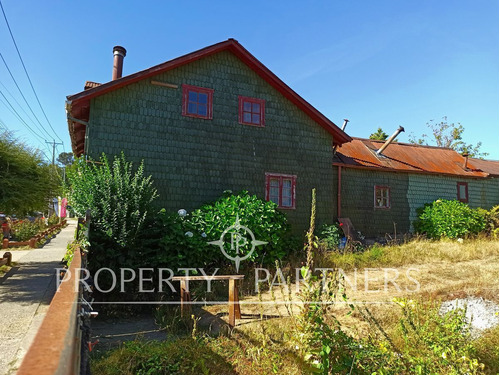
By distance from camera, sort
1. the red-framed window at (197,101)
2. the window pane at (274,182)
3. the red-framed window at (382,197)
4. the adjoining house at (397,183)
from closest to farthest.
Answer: the red-framed window at (197,101) → the window pane at (274,182) → the adjoining house at (397,183) → the red-framed window at (382,197)

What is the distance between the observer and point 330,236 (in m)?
12.2

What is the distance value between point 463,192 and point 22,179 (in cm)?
1926

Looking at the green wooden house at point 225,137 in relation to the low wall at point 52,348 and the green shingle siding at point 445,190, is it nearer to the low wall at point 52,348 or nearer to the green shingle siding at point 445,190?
the green shingle siding at point 445,190

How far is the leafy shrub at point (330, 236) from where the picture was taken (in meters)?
12.0

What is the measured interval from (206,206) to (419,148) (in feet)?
49.0

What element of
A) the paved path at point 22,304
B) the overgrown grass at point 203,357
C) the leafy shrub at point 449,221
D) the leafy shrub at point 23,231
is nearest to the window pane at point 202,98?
the paved path at point 22,304

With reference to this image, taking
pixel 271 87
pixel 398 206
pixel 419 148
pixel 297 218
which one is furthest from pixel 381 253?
pixel 419 148

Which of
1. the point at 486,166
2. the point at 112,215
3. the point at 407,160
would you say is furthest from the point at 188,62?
the point at 486,166

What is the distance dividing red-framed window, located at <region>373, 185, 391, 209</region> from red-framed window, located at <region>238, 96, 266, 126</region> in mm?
6653

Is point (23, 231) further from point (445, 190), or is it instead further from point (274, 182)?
point (445, 190)

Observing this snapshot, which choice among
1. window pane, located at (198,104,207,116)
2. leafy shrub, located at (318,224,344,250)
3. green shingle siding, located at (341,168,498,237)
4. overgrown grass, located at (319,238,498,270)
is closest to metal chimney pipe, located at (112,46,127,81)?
window pane, located at (198,104,207,116)

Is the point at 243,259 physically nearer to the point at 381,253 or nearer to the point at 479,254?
the point at 381,253

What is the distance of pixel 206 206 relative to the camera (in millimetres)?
10070

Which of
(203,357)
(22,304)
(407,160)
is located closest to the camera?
(203,357)
